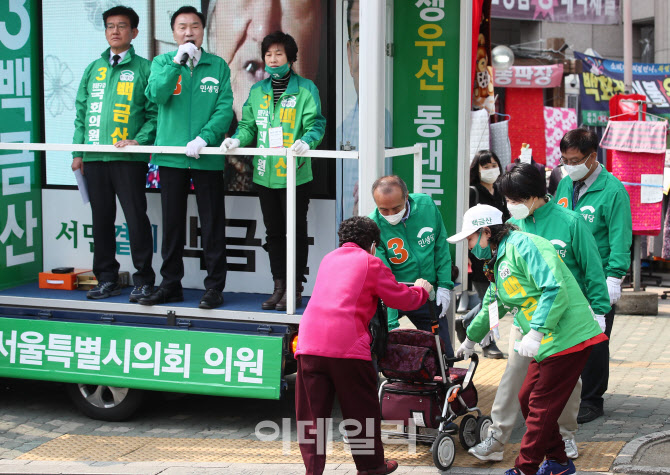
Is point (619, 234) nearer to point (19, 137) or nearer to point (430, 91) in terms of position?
point (430, 91)

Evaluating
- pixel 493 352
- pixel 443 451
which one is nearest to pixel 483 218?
pixel 443 451

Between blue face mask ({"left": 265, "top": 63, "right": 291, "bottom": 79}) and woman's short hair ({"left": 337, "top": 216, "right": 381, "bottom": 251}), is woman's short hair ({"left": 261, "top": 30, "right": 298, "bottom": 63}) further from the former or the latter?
woman's short hair ({"left": 337, "top": 216, "right": 381, "bottom": 251})

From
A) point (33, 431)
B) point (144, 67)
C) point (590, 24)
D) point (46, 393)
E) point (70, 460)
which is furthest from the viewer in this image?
point (590, 24)

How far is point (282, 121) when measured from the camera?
23.6 ft

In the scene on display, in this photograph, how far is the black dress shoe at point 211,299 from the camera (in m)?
7.05

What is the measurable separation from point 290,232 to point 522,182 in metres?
1.69

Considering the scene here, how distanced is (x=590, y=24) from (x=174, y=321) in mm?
18187

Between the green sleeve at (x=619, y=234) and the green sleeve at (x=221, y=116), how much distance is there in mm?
2818

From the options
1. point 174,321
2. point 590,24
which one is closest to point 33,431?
point 174,321

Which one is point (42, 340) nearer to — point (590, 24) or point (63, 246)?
point (63, 246)

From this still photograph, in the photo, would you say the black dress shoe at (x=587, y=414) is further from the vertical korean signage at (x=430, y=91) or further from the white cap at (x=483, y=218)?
the white cap at (x=483, y=218)

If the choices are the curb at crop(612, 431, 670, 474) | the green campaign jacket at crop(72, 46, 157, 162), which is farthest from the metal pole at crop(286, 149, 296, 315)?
the curb at crop(612, 431, 670, 474)

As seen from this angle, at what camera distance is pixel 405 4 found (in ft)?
25.8

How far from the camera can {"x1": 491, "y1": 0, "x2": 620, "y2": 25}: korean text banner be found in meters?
21.6
